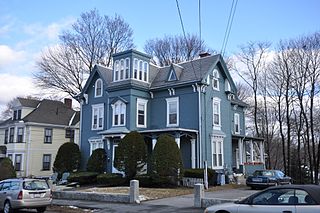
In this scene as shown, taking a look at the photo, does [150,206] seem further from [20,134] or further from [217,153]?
[20,134]

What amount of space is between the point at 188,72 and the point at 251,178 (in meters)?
10.1

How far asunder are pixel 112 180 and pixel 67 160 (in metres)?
7.58

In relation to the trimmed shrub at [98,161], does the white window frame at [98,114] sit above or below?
above

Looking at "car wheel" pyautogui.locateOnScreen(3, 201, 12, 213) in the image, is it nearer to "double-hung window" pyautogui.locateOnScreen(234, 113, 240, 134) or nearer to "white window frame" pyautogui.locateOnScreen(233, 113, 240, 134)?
"white window frame" pyautogui.locateOnScreen(233, 113, 240, 134)

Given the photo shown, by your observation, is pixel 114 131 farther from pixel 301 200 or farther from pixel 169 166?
pixel 301 200

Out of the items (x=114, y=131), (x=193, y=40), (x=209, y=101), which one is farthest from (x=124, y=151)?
(x=193, y=40)

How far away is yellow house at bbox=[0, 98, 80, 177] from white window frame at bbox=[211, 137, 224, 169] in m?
21.6

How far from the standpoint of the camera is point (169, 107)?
1123 inches

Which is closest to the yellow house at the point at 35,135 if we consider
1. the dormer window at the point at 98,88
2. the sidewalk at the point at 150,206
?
the dormer window at the point at 98,88

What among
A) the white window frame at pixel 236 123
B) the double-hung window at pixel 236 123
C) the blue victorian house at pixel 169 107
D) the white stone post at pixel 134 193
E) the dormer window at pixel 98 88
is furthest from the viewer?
the double-hung window at pixel 236 123

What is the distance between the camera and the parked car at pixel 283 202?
8.30 m

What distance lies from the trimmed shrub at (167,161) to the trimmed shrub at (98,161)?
6807 mm

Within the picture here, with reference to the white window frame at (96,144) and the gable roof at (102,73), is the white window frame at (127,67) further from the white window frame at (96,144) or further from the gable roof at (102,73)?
the white window frame at (96,144)

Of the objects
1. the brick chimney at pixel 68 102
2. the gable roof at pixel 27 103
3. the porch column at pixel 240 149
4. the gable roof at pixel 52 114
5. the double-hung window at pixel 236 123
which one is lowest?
the porch column at pixel 240 149
